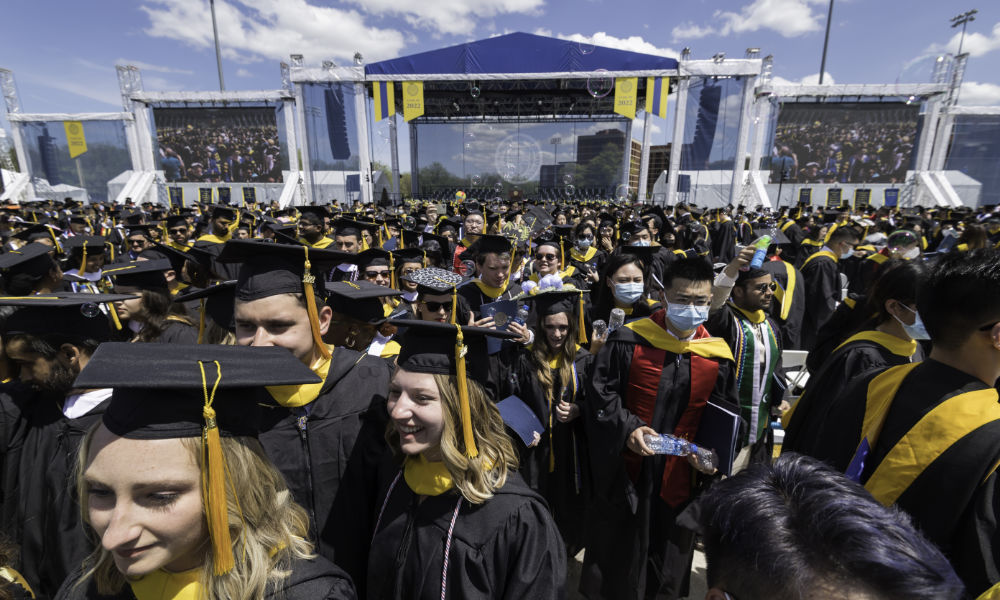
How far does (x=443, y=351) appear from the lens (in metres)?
1.67

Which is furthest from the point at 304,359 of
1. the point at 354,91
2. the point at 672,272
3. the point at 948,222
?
the point at 354,91

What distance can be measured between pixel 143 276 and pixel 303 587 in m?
3.34

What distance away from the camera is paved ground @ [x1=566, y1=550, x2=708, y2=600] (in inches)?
120

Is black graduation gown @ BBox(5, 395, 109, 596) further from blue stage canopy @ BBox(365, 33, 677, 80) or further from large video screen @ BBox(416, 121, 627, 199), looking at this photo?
large video screen @ BBox(416, 121, 627, 199)

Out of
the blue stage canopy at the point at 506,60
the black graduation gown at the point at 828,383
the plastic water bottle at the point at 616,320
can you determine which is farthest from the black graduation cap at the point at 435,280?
the blue stage canopy at the point at 506,60

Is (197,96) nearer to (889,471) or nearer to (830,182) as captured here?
(889,471)

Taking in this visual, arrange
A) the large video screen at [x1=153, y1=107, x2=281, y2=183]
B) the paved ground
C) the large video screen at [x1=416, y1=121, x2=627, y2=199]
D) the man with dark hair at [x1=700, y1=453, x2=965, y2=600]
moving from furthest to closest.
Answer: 1. the large video screen at [x1=416, y1=121, x2=627, y2=199]
2. the large video screen at [x1=153, y1=107, x2=281, y2=183]
3. the paved ground
4. the man with dark hair at [x1=700, y1=453, x2=965, y2=600]

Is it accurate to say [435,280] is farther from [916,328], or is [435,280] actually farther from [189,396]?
[916,328]

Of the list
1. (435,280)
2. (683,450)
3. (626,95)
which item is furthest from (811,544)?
(626,95)

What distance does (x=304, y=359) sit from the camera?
1.99m

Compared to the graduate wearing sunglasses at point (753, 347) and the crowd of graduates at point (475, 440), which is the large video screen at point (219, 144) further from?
the graduate wearing sunglasses at point (753, 347)

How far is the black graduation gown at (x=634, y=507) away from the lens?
2689 mm

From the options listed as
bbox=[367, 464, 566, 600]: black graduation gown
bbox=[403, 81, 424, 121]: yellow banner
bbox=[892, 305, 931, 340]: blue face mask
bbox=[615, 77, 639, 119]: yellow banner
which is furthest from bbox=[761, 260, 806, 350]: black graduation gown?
bbox=[403, 81, 424, 121]: yellow banner

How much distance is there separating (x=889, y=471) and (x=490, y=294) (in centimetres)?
344
